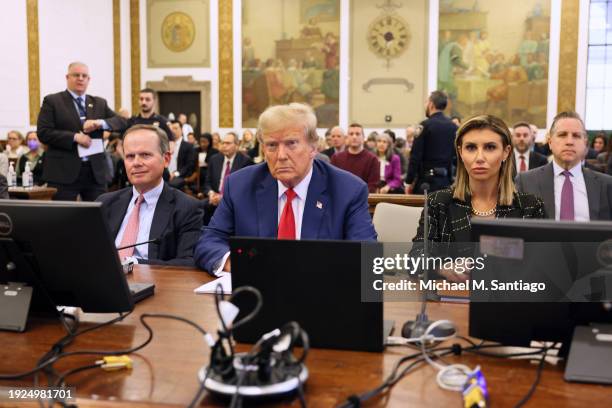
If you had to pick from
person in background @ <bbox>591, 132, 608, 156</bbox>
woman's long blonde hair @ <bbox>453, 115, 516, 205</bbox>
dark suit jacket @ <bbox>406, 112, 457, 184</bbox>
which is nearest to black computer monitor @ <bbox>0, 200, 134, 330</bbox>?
woman's long blonde hair @ <bbox>453, 115, 516, 205</bbox>

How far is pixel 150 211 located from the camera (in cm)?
324

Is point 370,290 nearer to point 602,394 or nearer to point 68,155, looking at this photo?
point 602,394

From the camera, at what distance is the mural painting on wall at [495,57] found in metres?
15.1

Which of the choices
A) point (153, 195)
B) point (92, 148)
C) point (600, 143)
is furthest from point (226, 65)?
point (153, 195)

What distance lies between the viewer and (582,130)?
14.6 feet

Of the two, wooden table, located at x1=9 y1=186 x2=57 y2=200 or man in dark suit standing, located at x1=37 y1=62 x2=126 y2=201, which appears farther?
wooden table, located at x1=9 y1=186 x2=57 y2=200

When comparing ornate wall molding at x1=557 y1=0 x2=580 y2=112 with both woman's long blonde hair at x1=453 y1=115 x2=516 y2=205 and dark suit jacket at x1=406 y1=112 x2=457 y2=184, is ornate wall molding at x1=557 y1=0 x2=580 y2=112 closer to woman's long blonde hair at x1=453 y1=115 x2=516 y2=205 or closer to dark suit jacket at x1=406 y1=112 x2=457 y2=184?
dark suit jacket at x1=406 y1=112 x2=457 y2=184

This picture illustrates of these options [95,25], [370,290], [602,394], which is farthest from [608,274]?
[95,25]

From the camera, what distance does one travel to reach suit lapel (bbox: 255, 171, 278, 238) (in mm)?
2764

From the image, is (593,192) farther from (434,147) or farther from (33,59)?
(33,59)

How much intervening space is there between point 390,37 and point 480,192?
43.8 ft

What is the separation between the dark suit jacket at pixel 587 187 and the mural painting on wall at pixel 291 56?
12.0 m

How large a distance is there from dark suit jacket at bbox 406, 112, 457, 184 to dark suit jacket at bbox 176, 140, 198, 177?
3683 mm

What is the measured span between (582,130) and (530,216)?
68.1 inches
